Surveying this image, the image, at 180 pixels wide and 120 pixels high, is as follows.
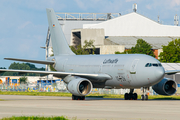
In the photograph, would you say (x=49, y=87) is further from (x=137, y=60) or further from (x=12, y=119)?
(x=12, y=119)

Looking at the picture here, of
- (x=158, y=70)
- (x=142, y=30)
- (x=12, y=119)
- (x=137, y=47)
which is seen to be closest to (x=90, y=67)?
(x=158, y=70)

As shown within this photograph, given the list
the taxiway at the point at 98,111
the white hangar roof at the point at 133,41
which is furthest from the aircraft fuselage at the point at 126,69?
the white hangar roof at the point at 133,41

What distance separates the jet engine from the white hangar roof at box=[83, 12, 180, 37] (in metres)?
72.8

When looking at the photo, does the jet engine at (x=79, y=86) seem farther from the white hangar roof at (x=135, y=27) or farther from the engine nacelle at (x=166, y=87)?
the white hangar roof at (x=135, y=27)

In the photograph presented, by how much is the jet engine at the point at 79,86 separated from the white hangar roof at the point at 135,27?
2864 inches

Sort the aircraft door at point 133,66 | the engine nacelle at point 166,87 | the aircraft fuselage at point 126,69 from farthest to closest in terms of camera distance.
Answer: the engine nacelle at point 166,87
the aircraft door at point 133,66
the aircraft fuselage at point 126,69

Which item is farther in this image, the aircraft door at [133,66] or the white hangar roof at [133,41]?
the white hangar roof at [133,41]

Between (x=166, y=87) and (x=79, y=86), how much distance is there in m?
7.96

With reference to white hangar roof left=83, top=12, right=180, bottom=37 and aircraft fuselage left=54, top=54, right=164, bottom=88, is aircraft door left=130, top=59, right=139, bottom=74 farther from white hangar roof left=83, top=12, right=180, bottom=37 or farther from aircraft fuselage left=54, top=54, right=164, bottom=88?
white hangar roof left=83, top=12, right=180, bottom=37

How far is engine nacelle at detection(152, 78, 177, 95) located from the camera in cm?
3117

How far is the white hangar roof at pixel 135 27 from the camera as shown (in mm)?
103500

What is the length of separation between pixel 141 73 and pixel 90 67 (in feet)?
23.4

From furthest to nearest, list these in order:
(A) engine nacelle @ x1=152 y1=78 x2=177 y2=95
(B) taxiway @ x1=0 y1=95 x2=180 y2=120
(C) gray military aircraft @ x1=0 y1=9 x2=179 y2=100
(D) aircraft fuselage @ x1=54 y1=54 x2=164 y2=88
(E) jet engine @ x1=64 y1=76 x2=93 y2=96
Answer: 1. (A) engine nacelle @ x1=152 y1=78 x2=177 y2=95
2. (E) jet engine @ x1=64 y1=76 x2=93 y2=96
3. (C) gray military aircraft @ x1=0 y1=9 x2=179 y2=100
4. (D) aircraft fuselage @ x1=54 y1=54 x2=164 y2=88
5. (B) taxiway @ x1=0 y1=95 x2=180 y2=120

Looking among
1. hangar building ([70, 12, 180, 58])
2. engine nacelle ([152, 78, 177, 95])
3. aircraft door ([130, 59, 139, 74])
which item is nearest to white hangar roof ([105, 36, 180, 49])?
hangar building ([70, 12, 180, 58])
